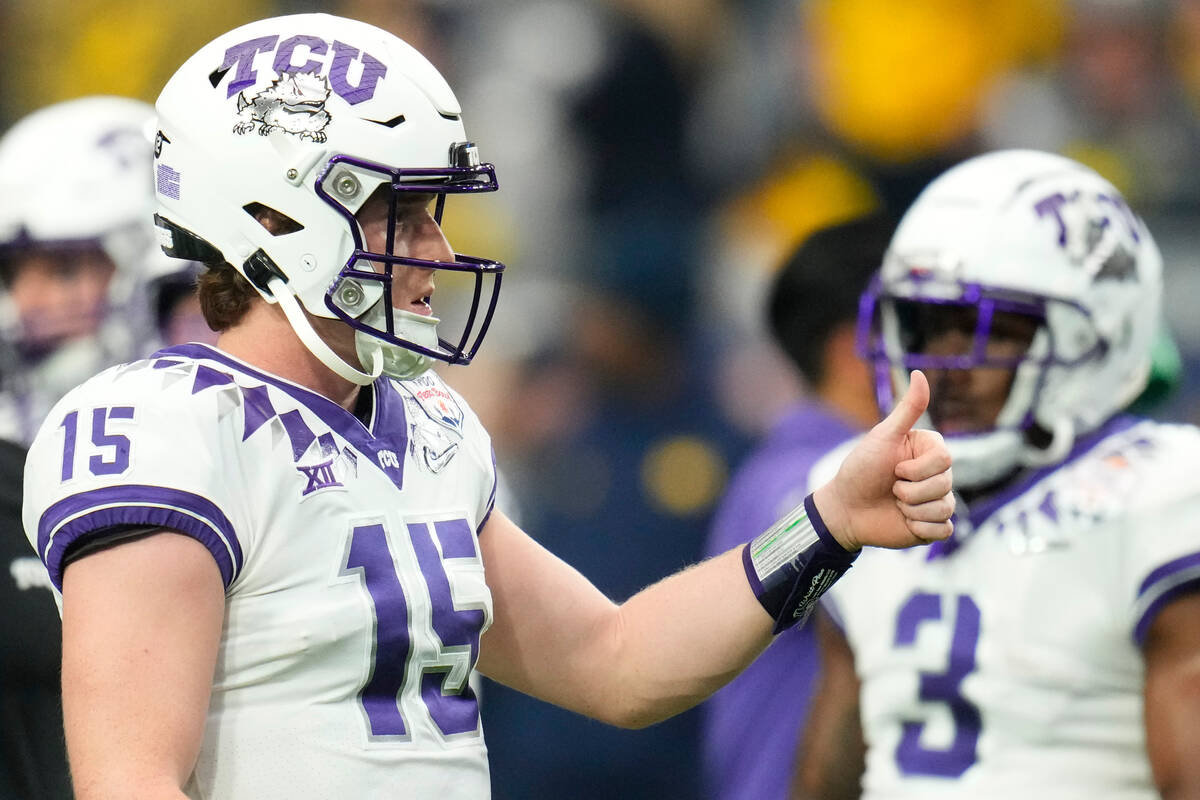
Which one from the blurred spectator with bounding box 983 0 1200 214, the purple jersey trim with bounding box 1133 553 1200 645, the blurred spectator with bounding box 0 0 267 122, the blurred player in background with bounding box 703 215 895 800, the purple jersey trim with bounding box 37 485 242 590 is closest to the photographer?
the purple jersey trim with bounding box 37 485 242 590

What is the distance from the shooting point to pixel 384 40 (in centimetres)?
248

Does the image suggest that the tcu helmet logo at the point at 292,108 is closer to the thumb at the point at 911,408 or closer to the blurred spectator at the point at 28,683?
the thumb at the point at 911,408

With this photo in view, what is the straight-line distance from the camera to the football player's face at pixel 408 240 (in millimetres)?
2434

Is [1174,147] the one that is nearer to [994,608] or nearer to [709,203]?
[709,203]

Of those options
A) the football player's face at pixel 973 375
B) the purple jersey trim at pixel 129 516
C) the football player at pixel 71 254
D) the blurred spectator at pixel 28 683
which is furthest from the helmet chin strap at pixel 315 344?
the football player at pixel 71 254

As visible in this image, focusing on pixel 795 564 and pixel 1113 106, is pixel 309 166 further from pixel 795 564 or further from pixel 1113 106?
pixel 1113 106

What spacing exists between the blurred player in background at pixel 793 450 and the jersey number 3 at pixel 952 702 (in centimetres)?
65

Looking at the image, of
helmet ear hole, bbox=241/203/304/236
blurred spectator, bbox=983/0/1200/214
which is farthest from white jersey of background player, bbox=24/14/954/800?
blurred spectator, bbox=983/0/1200/214

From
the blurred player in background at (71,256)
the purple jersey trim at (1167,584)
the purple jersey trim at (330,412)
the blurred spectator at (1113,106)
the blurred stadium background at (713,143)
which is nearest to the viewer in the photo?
the purple jersey trim at (330,412)

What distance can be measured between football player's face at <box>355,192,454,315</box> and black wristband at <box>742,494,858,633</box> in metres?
0.61

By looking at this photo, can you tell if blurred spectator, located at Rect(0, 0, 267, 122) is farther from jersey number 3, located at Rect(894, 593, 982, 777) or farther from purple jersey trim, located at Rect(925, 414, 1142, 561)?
jersey number 3, located at Rect(894, 593, 982, 777)

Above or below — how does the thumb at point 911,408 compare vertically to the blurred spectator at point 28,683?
above

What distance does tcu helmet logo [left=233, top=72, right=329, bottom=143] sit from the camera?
237cm

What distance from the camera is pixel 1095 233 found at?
372 cm
